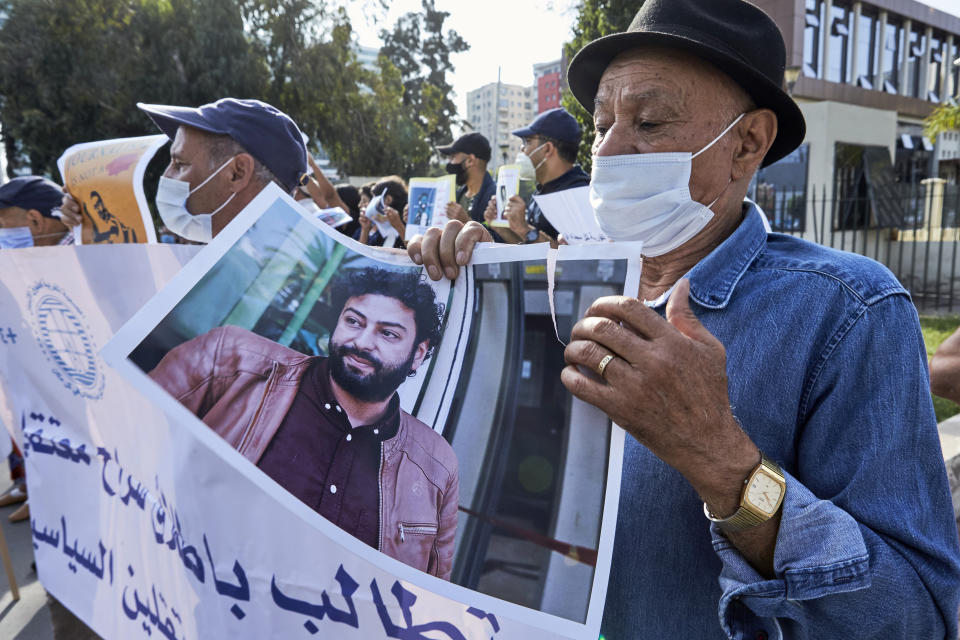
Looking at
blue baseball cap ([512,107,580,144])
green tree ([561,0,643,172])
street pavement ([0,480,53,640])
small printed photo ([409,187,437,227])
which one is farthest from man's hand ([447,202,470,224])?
green tree ([561,0,643,172])

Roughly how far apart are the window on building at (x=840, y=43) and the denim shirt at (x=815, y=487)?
20402mm

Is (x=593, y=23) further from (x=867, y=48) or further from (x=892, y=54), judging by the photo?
(x=892, y=54)

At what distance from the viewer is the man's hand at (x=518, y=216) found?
3818 millimetres

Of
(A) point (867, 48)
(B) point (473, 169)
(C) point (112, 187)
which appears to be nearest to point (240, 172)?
(C) point (112, 187)

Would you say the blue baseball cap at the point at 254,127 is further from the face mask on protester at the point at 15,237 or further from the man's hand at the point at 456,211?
the face mask on protester at the point at 15,237

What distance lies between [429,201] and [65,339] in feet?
8.13

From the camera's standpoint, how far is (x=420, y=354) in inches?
42.0

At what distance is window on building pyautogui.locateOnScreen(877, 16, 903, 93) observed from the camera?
20172 mm

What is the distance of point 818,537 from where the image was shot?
905 millimetres

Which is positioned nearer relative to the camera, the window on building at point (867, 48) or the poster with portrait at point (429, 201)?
the poster with portrait at point (429, 201)

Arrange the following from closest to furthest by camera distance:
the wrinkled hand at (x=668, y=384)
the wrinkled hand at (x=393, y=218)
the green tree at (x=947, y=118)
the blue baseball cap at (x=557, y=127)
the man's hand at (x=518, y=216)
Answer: the wrinkled hand at (x=668, y=384)
the man's hand at (x=518, y=216)
the blue baseball cap at (x=557, y=127)
the wrinkled hand at (x=393, y=218)
the green tree at (x=947, y=118)

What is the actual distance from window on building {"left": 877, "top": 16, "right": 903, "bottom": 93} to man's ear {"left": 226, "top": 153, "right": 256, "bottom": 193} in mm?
23154

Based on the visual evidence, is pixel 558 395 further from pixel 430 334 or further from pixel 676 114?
pixel 676 114

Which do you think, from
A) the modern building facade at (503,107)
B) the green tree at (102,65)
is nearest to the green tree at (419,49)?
the green tree at (102,65)
